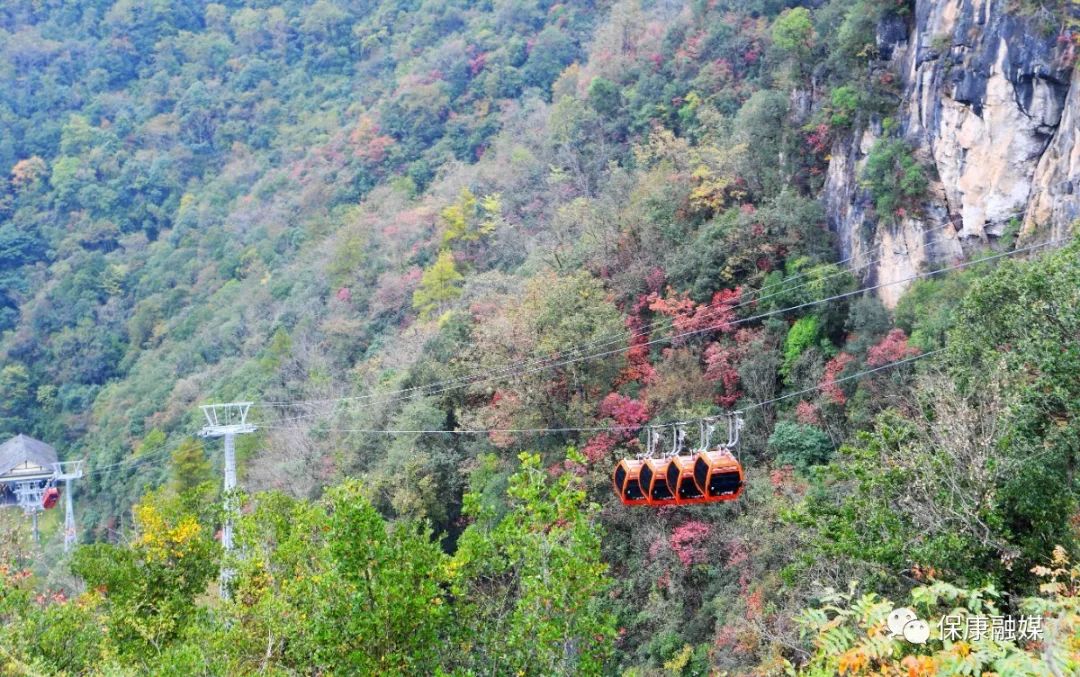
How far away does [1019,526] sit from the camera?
956cm

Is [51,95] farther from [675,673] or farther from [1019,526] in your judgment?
[1019,526]

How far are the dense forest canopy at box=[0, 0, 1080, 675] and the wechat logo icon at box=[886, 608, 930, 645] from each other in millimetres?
112

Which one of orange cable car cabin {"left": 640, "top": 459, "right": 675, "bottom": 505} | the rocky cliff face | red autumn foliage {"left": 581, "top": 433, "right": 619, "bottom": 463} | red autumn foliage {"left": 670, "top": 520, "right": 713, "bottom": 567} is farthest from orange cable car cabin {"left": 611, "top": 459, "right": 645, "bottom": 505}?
the rocky cliff face

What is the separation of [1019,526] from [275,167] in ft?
165

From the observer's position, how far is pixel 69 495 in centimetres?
3173

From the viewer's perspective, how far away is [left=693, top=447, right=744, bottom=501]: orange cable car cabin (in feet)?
42.3

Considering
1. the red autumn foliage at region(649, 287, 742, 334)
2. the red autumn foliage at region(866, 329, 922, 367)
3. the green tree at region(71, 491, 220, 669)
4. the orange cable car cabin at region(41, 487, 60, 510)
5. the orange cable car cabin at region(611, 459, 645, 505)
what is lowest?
the orange cable car cabin at region(41, 487, 60, 510)

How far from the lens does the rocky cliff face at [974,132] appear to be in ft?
50.8

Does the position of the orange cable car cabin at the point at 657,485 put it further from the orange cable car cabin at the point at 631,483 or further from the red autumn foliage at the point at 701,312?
the red autumn foliage at the point at 701,312

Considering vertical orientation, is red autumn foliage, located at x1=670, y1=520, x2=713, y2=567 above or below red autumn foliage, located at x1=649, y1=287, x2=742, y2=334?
below

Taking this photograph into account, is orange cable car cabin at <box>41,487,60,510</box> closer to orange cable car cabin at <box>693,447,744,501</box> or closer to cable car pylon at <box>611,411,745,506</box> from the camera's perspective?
cable car pylon at <box>611,411,745,506</box>

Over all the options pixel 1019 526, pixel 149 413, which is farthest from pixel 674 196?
pixel 149 413

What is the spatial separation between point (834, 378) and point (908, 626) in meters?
13.9

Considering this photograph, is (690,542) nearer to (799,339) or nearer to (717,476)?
(717,476)
